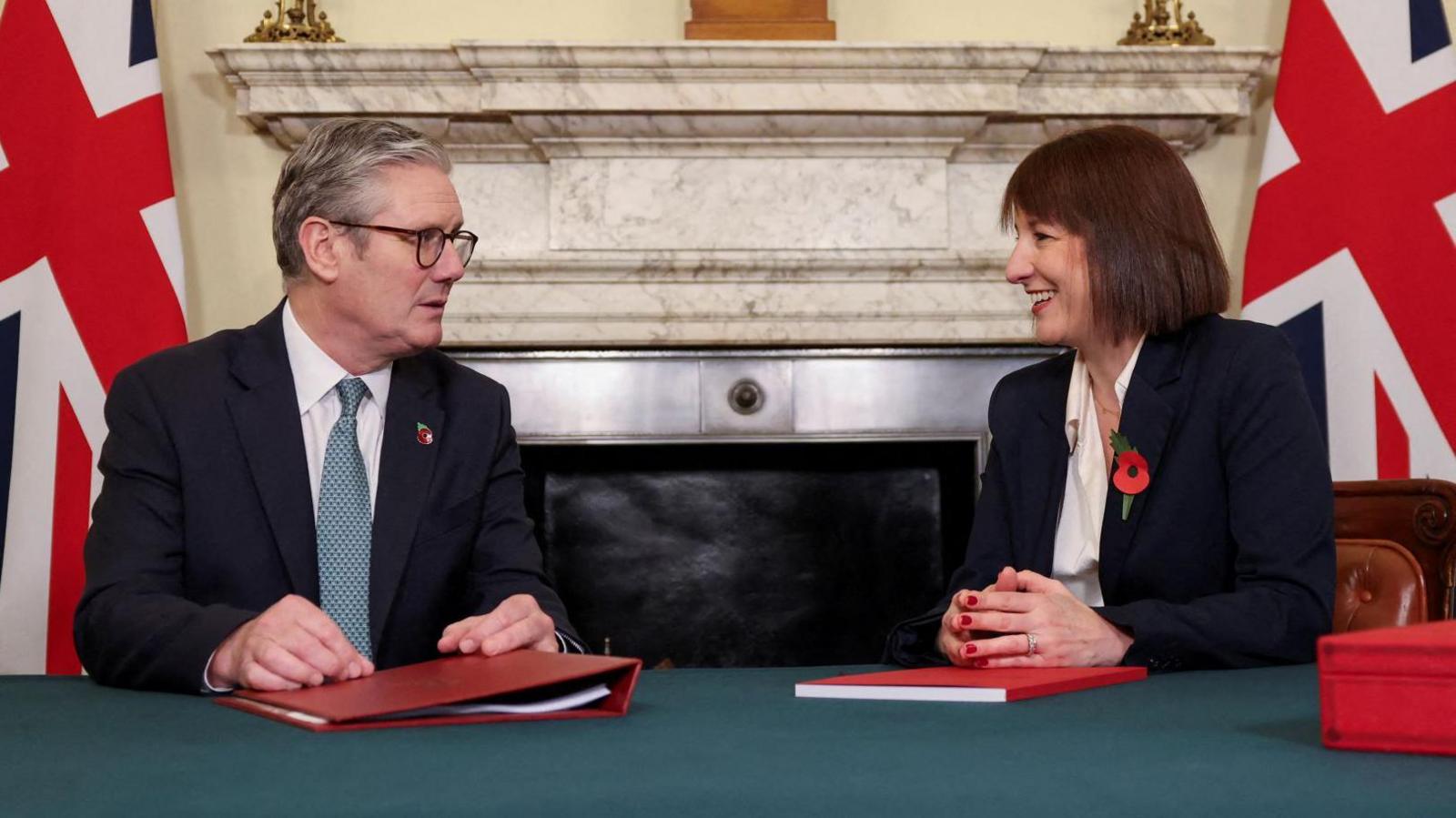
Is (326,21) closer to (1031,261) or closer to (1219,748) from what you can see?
(1031,261)

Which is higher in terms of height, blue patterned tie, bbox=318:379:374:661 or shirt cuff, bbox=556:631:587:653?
blue patterned tie, bbox=318:379:374:661

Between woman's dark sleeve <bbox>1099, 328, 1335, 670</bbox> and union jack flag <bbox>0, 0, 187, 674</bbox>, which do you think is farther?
union jack flag <bbox>0, 0, 187, 674</bbox>

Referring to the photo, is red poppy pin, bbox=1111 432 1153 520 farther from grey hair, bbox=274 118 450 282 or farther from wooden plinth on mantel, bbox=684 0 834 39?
wooden plinth on mantel, bbox=684 0 834 39

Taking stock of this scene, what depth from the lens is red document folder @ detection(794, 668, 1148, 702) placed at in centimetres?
128

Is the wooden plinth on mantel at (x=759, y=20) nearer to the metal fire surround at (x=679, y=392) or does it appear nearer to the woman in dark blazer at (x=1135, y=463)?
the metal fire surround at (x=679, y=392)

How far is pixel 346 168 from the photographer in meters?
2.10

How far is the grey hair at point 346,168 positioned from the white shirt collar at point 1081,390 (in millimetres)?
1015

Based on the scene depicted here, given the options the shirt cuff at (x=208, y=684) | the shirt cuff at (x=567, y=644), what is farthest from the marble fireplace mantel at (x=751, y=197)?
the shirt cuff at (x=208, y=684)

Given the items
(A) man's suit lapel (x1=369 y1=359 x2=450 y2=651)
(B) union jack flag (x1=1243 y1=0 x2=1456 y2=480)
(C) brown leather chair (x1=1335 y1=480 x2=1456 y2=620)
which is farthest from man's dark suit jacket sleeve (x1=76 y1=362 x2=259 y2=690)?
(B) union jack flag (x1=1243 y1=0 x2=1456 y2=480)

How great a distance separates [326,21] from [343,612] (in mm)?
2144

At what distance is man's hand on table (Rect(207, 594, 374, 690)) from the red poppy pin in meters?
1.00

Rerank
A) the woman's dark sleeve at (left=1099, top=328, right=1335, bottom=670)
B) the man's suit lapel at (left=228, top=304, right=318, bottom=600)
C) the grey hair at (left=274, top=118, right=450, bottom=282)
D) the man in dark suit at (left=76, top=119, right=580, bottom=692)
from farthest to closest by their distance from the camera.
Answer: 1. the grey hair at (left=274, top=118, right=450, bottom=282)
2. the man's suit lapel at (left=228, top=304, right=318, bottom=600)
3. the man in dark suit at (left=76, top=119, right=580, bottom=692)
4. the woman's dark sleeve at (left=1099, top=328, right=1335, bottom=670)

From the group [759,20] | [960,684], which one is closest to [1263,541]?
[960,684]

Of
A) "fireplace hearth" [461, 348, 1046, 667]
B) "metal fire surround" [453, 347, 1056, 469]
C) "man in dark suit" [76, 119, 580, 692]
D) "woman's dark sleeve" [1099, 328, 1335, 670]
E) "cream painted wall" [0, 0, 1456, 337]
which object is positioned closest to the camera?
"woman's dark sleeve" [1099, 328, 1335, 670]
